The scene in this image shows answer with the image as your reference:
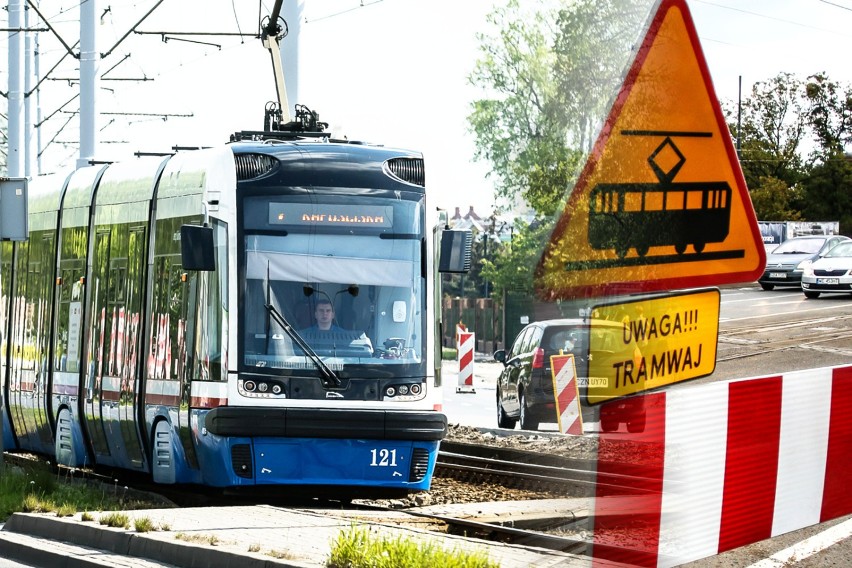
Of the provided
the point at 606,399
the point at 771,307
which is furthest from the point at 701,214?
the point at 771,307

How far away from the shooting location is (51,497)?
1348cm

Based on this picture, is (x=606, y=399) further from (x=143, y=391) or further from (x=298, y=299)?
(x=143, y=391)

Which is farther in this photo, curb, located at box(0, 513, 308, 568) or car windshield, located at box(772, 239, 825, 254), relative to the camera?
car windshield, located at box(772, 239, 825, 254)

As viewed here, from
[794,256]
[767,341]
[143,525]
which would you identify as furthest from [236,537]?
[794,256]

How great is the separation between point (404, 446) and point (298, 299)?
160cm

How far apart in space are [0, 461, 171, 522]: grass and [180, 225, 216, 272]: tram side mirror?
85.9 inches

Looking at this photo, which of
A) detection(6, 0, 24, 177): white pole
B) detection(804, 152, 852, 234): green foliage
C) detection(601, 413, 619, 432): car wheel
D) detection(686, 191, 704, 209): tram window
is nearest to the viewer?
→ detection(686, 191, 704, 209): tram window

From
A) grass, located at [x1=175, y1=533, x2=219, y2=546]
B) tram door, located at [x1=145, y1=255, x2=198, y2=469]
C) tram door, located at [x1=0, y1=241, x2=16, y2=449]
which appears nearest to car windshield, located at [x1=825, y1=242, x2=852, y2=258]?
tram door, located at [x1=0, y1=241, x2=16, y2=449]

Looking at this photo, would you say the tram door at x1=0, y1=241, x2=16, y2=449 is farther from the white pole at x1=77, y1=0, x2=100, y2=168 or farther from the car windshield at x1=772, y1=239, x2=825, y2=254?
the car windshield at x1=772, y1=239, x2=825, y2=254

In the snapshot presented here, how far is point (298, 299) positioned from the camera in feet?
44.9

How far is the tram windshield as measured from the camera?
44.7 ft

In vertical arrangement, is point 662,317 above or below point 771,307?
above

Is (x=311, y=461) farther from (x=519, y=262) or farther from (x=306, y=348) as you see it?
(x=519, y=262)

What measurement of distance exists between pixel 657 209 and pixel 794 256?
3653 centimetres
